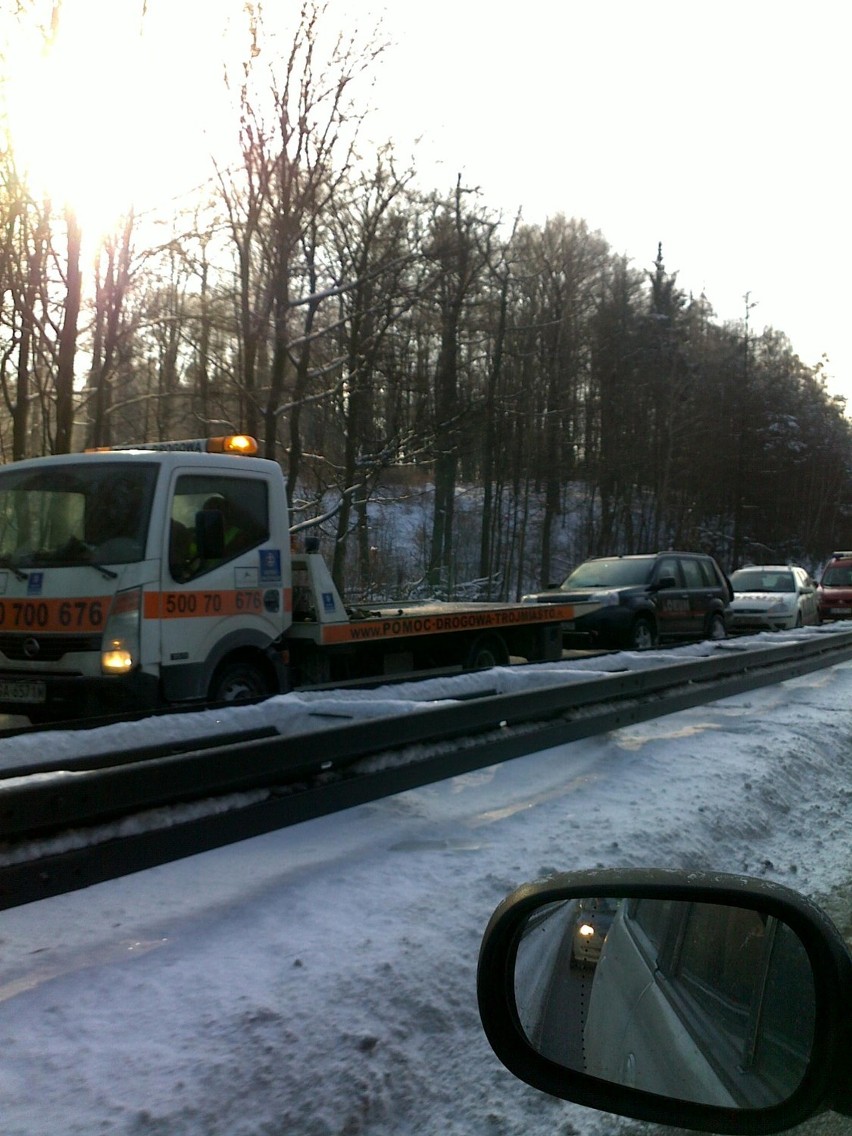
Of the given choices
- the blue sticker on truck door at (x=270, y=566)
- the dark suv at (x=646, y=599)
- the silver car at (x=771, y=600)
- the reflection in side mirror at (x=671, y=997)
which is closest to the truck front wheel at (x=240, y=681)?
the blue sticker on truck door at (x=270, y=566)

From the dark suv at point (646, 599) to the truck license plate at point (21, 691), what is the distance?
32.3 ft

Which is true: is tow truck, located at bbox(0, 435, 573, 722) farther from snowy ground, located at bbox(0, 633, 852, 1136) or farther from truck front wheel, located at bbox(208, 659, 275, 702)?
snowy ground, located at bbox(0, 633, 852, 1136)

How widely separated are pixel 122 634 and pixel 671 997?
22.5 feet

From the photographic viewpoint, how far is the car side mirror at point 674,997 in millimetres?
1552

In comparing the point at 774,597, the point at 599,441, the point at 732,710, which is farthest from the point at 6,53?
the point at 599,441

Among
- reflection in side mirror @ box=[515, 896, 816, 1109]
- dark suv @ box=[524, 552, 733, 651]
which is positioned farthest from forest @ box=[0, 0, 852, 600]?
reflection in side mirror @ box=[515, 896, 816, 1109]

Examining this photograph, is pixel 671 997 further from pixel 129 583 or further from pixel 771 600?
pixel 771 600

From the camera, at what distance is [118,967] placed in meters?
3.63

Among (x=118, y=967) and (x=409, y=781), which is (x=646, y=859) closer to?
(x=409, y=781)

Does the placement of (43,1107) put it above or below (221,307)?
below

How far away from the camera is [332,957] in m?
3.76

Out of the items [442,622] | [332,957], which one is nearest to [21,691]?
[442,622]

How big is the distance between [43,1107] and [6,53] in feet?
47.9

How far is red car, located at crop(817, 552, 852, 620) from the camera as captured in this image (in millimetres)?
30844
